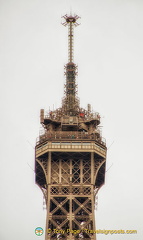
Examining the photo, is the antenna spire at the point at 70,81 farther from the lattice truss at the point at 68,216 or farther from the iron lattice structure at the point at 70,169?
the lattice truss at the point at 68,216

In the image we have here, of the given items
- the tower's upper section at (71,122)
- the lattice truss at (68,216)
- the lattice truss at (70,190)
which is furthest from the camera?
the tower's upper section at (71,122)

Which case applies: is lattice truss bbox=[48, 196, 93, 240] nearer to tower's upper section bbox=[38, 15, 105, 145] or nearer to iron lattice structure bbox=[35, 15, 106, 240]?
iron lattice structure bbox=[35, 15, 106, 240]

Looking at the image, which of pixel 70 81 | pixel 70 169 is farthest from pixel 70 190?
pixel 70 81

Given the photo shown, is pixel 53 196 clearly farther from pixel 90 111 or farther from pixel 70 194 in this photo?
pixel 90 111

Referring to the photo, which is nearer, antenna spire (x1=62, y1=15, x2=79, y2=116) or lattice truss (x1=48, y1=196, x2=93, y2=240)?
lattice truss (x1=48, y1=196, x2=93, y2=240)

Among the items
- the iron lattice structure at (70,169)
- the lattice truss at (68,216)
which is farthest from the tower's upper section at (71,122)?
the lattice truss at (68,216)

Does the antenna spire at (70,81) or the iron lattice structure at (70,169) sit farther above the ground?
the antenna spire at (70,81)

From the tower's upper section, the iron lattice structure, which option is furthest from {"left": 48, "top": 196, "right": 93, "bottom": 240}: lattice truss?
the tower's upper section

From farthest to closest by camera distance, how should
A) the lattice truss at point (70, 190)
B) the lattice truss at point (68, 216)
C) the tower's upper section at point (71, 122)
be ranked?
1. the tower's upper section at point (71, 122)
2. the lattice truss at point (70, 190)
3. the lattice truss at point (68, 216)

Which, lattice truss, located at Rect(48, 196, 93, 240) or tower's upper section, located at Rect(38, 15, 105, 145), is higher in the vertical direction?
tower's upper section, located at Rect(38, 15, 105, 145)
